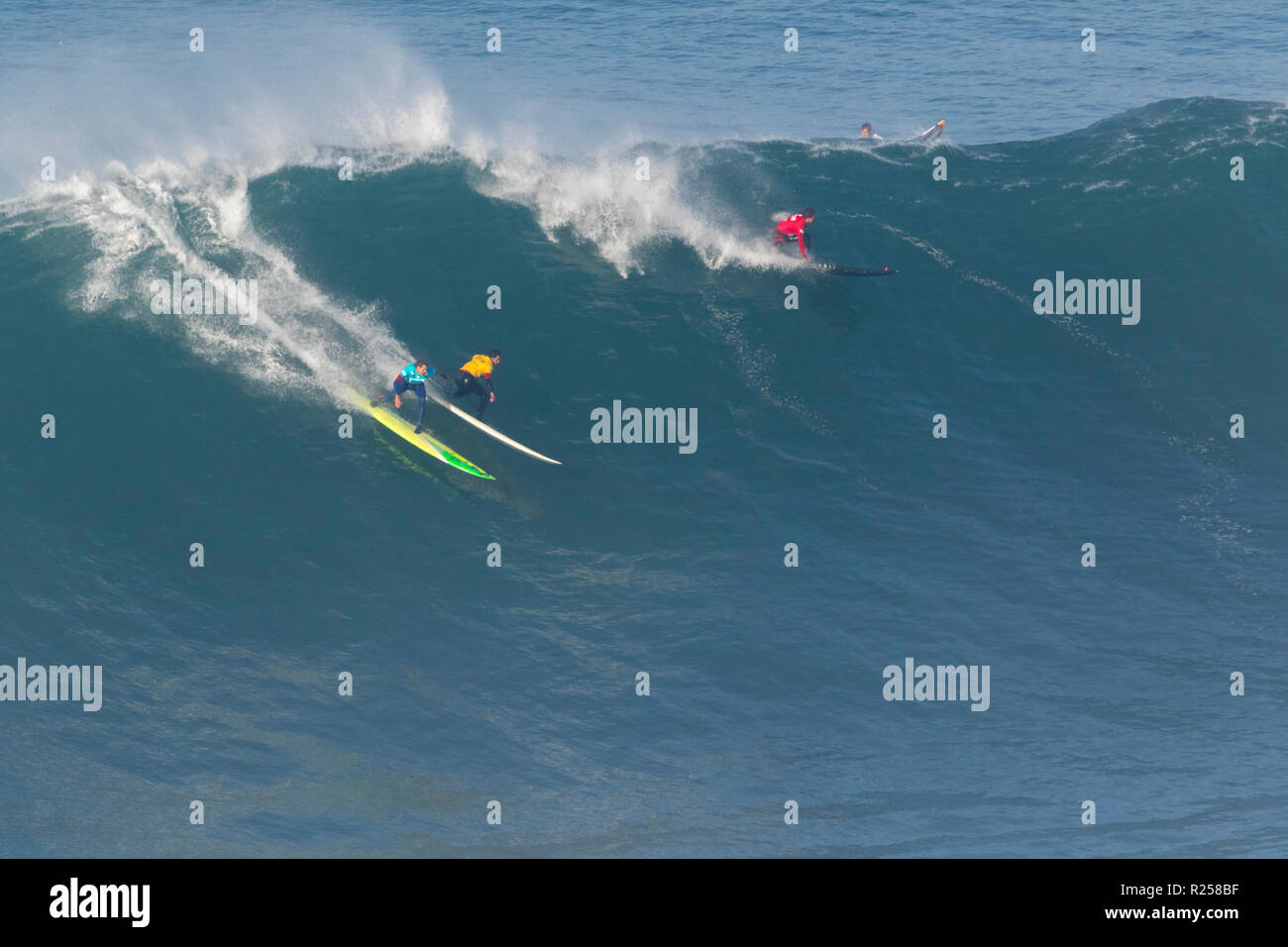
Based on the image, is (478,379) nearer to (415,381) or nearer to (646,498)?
(415,381)

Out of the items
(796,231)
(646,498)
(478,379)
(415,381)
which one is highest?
(796,231)

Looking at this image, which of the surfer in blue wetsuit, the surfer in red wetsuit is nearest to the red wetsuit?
the surfer in red wetsuit

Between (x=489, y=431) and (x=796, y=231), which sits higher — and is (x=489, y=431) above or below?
below

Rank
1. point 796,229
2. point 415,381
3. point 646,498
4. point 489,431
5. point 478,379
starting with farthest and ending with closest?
point 796,229 → point 489,431 → point 478,379 → point 646,498 → point 415,381

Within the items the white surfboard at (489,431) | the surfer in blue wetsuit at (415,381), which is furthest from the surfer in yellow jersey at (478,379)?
the surfer in blue wetsuit at (415,381)

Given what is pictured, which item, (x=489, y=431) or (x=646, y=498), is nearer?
(x=646, y=498)

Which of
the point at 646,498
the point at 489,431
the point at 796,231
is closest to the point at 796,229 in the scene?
the point at 796,231
